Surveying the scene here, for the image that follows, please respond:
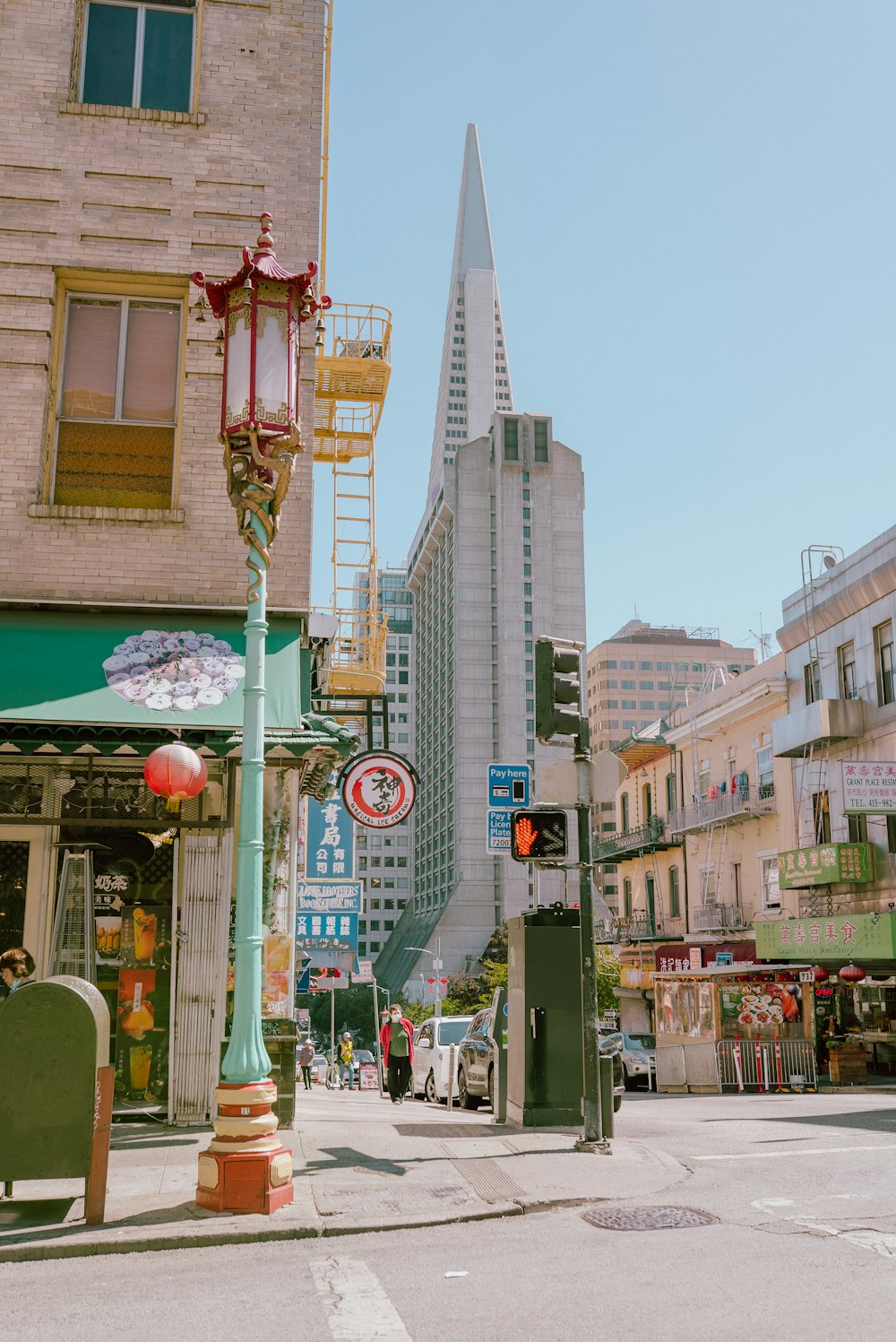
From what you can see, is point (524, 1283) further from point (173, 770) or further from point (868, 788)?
point (868, 788)

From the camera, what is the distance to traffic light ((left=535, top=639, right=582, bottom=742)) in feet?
35.5

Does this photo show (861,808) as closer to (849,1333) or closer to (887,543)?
(887,543)

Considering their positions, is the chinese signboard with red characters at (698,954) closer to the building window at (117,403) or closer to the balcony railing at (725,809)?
the balcony railing at (725,809)

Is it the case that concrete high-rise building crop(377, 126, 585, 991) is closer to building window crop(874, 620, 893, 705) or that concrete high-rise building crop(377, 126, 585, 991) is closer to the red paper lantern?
building window crop(874, 620, 893, 705)

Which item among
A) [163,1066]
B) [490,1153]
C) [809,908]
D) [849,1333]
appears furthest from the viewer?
[809,908]

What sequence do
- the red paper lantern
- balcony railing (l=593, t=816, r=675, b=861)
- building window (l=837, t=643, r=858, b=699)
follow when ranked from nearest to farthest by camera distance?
the red paper lantern, building window (l=837, t=643, r=858, b=699), balcony railing (l=593, t=816, r=675, b=861)

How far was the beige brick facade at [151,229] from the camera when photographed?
11555mm

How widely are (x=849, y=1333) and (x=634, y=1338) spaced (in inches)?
34.8

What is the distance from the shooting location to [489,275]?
189375 millimetres

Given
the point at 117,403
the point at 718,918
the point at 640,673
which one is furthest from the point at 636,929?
the point at 640,673

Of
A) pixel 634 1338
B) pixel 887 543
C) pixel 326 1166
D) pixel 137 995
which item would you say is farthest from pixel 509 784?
pixel 887 543

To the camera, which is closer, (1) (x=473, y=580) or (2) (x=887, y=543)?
(2) (x=887, y=543)

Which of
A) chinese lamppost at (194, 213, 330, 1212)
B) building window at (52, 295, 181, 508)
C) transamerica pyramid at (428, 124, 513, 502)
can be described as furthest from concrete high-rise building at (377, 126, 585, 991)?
chinese lamppost at (194, 213, 330, 1212)

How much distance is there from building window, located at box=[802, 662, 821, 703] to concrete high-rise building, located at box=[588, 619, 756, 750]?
100 m
